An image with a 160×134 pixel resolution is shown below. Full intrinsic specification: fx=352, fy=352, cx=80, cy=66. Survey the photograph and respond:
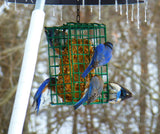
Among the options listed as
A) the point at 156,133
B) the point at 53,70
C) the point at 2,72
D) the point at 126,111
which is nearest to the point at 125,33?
the point at 126,111

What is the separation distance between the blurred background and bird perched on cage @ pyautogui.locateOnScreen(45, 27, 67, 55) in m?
2.64

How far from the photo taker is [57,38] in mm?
2797

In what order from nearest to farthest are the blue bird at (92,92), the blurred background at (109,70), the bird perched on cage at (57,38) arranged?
the blue bird at (92,92) → the bird perched on cage at (57,38) → the blurred background at (109,70)

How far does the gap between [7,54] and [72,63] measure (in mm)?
3106

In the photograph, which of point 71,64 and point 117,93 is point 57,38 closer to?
point 71,64

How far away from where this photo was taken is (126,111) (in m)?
5.86

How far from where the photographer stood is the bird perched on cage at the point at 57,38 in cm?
280

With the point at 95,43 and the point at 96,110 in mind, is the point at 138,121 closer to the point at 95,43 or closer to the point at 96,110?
the point at 96,110

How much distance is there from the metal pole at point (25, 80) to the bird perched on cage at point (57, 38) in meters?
1.08

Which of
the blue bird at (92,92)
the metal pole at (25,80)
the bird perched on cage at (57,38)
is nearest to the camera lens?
the metal pole at (25,80)

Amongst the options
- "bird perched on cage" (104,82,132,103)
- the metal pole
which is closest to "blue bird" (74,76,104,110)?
"bird perched on cage" (104,82,132,103)

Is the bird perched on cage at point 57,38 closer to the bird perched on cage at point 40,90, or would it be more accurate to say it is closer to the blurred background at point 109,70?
the bird perched on cage at point 40,90

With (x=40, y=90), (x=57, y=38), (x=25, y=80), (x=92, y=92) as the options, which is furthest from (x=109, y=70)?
(x=25, y=80)

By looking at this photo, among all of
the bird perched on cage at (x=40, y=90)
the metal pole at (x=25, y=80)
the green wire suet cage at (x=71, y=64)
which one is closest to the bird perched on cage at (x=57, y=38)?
the green wire suet cage at (x=71, y=64)
